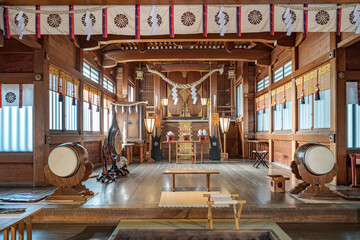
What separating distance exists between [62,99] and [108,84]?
4.55 m

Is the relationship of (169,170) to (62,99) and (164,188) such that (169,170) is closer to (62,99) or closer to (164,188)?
(164,188)

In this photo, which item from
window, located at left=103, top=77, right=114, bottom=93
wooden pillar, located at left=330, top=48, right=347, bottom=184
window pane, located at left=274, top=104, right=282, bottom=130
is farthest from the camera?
window, located at left=103, top=77, right=114, bottom=93

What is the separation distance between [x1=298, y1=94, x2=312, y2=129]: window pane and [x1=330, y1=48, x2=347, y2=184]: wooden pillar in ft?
3.49

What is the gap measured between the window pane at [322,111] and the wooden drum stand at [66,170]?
4.95 m

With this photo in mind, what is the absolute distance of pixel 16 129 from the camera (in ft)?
17.6

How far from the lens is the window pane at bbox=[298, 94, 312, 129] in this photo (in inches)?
249

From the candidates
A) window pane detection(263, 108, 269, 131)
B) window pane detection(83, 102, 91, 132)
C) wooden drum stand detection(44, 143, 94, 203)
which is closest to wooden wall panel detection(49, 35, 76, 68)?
window pane detection(83, 102, 91, 132)

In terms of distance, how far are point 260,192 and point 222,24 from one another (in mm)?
2924

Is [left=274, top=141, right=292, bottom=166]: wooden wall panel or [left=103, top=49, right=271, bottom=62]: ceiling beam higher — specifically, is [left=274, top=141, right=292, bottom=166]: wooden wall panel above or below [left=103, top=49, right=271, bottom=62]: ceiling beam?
below

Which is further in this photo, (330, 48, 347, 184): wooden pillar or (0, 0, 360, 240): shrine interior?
(330, 48, 347, 184): wooden pillar

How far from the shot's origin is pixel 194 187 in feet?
16.4

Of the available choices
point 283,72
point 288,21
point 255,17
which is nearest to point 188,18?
point 255,17

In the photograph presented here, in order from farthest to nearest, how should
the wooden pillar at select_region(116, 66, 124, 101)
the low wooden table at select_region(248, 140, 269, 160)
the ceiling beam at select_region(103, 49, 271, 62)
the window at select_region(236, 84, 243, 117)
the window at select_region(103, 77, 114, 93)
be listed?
1. the window at select_region(236, 84, 243, 117)
2. the wooden pillar at select_region(116, 66, 124, 101)
3. the window at select_region(103, 77, 114, 93)
4. the low wooden table at select_region(248, 140, 269, 160)
5. the ceiling beam at select_region(103, 49, 271, 62)

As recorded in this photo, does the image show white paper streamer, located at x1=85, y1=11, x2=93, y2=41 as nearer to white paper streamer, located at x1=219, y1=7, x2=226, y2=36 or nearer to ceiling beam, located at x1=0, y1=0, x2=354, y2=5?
ceiling beam, located at x1=0, y1=0, x2=354, y2=5
